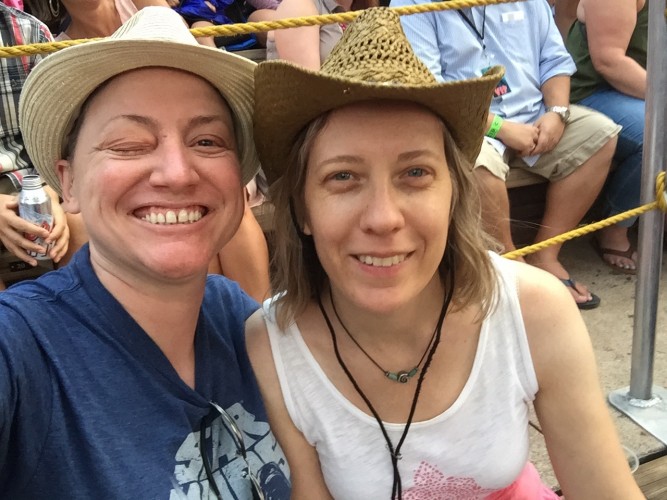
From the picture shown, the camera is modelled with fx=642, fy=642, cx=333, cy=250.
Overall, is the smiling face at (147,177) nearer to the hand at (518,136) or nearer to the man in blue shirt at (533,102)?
the man in blue shirt at (533,102)

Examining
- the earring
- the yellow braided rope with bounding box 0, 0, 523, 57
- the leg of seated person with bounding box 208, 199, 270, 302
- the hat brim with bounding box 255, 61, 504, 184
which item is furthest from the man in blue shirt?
the hat brim with bounding box 255, 61, 504, 184

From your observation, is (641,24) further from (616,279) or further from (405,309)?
(405,309)

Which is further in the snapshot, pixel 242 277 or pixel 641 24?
pixel 641 24

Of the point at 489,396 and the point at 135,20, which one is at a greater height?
the point at 135,20

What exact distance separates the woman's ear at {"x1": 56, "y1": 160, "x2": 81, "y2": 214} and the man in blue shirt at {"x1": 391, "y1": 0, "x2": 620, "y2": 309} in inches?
77.5

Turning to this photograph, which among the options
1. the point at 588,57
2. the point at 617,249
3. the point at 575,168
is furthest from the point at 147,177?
the point at 588,57

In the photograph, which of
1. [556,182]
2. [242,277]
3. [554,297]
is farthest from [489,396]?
[556,182]

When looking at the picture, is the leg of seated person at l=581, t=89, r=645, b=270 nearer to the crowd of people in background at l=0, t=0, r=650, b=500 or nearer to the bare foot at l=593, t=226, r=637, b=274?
the bare foot at l=593, t=226, r=637, b=274

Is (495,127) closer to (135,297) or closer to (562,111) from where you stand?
(562,111)

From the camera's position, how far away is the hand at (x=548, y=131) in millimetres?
2922

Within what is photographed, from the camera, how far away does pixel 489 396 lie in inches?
49.6

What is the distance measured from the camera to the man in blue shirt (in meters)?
2.82

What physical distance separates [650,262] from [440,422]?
1.08m

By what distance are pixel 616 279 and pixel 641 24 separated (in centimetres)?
131
